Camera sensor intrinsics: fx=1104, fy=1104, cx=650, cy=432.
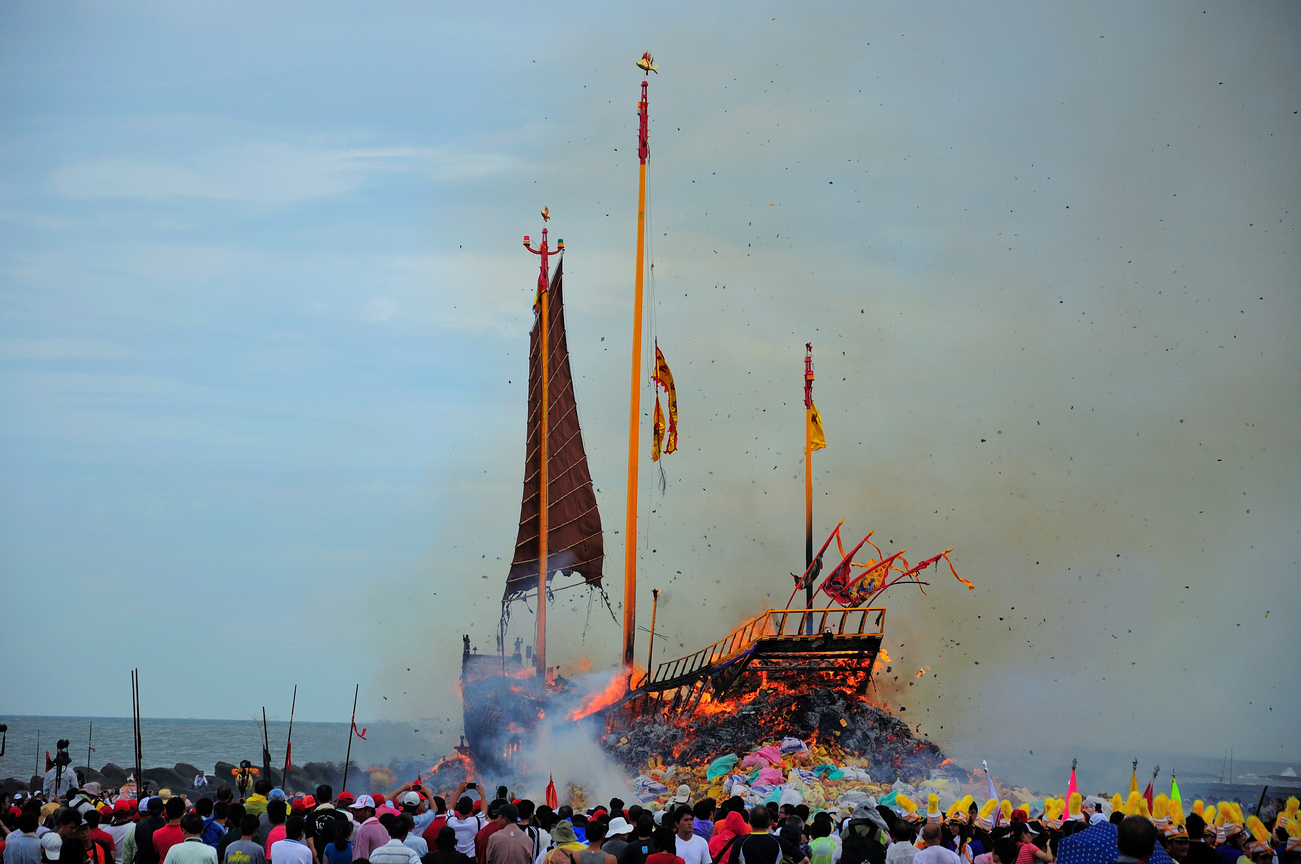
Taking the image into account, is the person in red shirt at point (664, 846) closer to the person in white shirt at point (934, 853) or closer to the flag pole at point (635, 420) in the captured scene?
the person in white shirt at point (934, 853)

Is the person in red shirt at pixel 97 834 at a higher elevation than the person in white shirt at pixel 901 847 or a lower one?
lower

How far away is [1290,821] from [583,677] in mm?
20332

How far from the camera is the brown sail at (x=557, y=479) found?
3272 centimetres

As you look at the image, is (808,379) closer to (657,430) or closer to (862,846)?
(657,430)

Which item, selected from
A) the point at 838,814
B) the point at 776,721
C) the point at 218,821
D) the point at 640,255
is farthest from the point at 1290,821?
the point at 640,255

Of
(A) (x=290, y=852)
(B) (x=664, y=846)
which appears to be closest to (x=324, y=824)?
(A) (x=290, y=852)

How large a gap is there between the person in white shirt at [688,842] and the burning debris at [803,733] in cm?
1384

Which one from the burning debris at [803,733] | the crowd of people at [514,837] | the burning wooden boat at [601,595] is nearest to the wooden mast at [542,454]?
the burning wooden boat at [601,595]

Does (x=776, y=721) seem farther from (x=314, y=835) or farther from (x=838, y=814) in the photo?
(x=314, y=835)

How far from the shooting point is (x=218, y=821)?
8875mm

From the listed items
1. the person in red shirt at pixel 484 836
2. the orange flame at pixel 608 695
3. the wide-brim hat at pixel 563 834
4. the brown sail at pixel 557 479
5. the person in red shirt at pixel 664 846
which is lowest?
the orange flame at pixel 608 695

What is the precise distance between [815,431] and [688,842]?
2001cm

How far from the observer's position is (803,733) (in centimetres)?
2177

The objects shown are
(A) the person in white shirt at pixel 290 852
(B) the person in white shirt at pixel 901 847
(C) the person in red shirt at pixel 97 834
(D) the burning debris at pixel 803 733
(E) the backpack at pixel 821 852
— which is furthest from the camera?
(D) the burning debris at pixel 803 733
